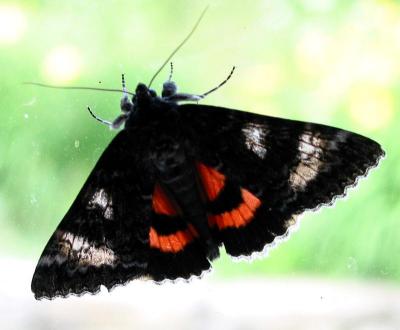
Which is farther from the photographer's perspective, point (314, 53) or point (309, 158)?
point (314, 53)

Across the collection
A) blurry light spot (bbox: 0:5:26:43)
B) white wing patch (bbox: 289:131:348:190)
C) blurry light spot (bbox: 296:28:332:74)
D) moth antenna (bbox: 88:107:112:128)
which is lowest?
white wing patch (bbox: 289:131:348:190)

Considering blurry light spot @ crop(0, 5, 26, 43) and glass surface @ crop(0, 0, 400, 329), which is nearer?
glass surface @ crop(0, 0, 400, 329)

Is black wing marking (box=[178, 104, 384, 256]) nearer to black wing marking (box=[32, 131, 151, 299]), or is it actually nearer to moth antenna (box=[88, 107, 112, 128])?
black wing marking (box=[32, 131, 151, 299])

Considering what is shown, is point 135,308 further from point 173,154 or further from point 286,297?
Result: point 173,154

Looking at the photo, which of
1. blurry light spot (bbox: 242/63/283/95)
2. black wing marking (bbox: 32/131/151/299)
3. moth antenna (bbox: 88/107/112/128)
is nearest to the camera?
black wing marking (bbox: 32/131/151/299)

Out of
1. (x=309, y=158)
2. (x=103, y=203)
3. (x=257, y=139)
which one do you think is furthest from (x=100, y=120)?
(x=309, y=158)

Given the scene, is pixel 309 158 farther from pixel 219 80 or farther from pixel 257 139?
pixel 219 80

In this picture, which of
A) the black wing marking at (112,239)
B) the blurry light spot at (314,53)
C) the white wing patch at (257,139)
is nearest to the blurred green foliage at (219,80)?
the blurry light spot at (314,53)

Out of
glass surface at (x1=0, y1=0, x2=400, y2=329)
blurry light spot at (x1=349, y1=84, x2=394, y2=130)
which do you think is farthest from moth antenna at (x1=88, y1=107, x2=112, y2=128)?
blurry light spot at (x1=349, y1=84, x2=394, y2=130)
